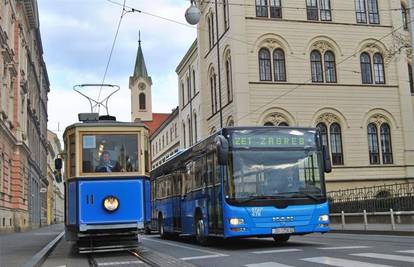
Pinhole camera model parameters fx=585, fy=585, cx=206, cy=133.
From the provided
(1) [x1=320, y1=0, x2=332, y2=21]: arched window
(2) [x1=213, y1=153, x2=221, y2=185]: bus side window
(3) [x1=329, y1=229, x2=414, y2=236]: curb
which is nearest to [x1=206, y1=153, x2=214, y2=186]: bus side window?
(2) [x1=213, y1=153, x2=221, y2=185]: bus side window

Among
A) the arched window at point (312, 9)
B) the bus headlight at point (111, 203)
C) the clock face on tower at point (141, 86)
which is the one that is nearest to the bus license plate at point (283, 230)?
the bus headlight at point (111, 203)

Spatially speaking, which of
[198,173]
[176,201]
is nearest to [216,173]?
[198,173]

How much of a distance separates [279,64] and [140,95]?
7002 cm

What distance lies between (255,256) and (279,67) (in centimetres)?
2869

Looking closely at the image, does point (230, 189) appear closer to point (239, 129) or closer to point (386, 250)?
point (239, 129)

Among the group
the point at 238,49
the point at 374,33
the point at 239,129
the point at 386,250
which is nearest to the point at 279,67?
the point at 238,49

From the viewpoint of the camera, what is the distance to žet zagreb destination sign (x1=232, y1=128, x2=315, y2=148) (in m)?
14.5

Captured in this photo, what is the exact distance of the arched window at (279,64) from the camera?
39562 mm

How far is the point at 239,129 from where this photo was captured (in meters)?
14.7

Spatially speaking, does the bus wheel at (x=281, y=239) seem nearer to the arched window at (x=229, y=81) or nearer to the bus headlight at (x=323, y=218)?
the bus headlight at (x=323, y=218)

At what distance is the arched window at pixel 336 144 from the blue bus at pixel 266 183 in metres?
25.1

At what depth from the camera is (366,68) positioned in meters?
41.4

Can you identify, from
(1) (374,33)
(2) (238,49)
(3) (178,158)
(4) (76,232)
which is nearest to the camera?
(4) (76,232)

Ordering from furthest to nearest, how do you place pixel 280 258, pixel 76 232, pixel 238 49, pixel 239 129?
pixel 238 49 < pixel 239 129 < pixel 76 232 < pixel 280 258
